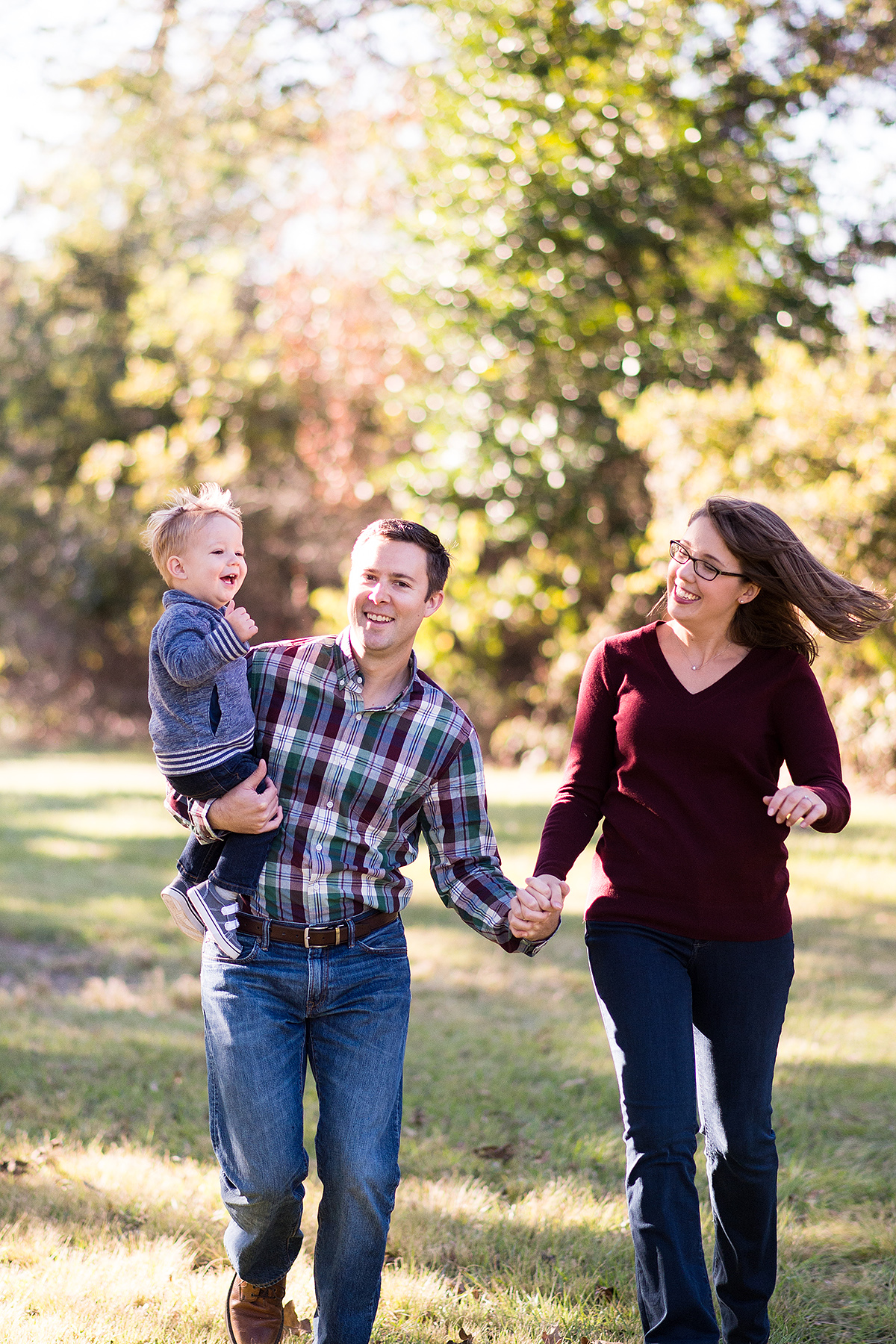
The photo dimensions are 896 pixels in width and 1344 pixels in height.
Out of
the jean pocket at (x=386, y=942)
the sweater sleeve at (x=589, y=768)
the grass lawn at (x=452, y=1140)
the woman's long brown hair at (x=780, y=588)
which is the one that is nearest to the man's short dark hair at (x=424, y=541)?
the sweater sleeve at (x=589, y=768)

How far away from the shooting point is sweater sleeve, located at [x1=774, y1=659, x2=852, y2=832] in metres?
3.11

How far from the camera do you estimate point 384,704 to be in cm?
314

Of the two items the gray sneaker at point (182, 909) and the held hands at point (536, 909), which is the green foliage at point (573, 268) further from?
the gray sneaker at point (182, 909)

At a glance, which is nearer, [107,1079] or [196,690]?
[196,690]

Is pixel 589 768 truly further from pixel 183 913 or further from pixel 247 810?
pixel 183 913

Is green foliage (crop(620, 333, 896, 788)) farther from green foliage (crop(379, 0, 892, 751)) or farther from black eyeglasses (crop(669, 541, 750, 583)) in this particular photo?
black eyeglasses (crop(669, 541, 750, 583))

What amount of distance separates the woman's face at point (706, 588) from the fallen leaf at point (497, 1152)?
7.51 feet

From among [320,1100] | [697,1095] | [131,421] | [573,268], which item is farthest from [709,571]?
[131,421]

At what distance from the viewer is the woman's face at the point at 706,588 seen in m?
3.28

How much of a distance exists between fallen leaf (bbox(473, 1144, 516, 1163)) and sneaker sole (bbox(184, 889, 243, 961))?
2.04 metres

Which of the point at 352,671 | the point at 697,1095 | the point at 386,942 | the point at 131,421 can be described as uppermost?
the point at 131,421

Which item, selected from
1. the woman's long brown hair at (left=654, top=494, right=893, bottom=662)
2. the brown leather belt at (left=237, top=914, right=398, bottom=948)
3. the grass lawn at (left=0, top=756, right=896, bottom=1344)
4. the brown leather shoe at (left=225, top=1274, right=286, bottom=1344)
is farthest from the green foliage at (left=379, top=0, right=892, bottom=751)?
the brown leather shoe at (left=225, top=1274, right=286, bottom=1344)

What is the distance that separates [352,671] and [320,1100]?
39.1 inches

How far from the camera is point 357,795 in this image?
3.07 meters
